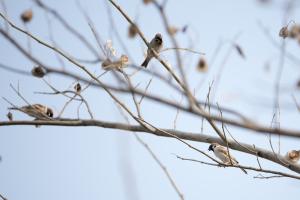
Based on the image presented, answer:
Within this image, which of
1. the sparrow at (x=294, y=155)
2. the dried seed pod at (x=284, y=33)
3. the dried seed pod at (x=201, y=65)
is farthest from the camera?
the dried seed pod at (x=201, y=65)

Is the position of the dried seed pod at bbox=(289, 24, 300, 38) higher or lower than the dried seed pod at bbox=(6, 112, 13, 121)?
higher

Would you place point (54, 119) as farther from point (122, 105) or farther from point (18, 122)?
point (122, 105)

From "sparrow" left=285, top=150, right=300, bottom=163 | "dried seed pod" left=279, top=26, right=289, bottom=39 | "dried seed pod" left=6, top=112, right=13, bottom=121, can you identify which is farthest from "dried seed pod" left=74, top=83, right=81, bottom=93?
"sparrow" left=285, top=150, right=300, bottom=163

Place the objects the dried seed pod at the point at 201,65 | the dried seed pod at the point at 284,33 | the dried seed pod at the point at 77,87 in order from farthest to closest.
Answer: the dried seed pod at the point at 201,65
the dried seed pod at the point at 77,87
the dried seed pod at the point at 284,33

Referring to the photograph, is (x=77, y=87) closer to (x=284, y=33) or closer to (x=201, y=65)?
(x=201, y=65)

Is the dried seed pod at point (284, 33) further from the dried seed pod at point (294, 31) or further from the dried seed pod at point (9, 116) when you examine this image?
the dried seed pod at point (9, 116)

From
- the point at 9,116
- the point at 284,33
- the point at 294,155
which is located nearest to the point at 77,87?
the point at 9,116

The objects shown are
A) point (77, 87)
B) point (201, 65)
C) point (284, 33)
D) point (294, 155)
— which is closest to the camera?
point (284, 33)

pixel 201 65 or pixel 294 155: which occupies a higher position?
pixel 201 65

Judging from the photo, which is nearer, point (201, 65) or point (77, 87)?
point (77, 87)

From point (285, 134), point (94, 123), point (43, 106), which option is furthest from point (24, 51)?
point (43, 106)

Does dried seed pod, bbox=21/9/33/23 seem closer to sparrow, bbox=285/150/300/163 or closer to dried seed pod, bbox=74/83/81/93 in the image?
dried seed pod, bbox=74/83/81/93

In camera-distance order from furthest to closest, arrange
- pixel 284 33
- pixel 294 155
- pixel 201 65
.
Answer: pixel 201 65, pixel 294 155, pixel 284 33

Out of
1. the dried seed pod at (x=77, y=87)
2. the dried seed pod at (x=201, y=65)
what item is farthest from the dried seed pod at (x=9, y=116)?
the dried seed pod at (x=201, y=65)
